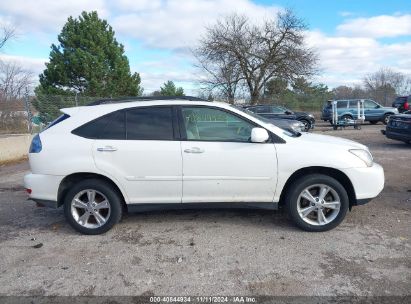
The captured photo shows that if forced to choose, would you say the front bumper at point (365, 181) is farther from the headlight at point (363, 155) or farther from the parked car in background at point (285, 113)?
the parked car in background at point (285, 113)

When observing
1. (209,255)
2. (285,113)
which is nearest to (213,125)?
(209,255)

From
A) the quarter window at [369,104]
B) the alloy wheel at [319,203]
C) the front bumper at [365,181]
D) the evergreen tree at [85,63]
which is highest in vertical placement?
the evergreen tree at [85,63]

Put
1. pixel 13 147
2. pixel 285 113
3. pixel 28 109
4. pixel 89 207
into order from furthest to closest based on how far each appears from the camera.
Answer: pixel 285 113 → pixel 28 109 → pixel 13 147 → pixel 89 207

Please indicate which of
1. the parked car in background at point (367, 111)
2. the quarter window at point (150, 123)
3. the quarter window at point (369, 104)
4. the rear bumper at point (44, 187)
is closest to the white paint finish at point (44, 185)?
the rear bumper at point (44, 187)

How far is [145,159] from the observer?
4227mm

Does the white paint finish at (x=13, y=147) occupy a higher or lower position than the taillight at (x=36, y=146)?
lower

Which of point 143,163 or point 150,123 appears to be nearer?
point 143,163

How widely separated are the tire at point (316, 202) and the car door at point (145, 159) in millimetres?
1442

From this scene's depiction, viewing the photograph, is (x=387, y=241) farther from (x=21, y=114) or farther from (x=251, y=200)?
(x=21, y=114)

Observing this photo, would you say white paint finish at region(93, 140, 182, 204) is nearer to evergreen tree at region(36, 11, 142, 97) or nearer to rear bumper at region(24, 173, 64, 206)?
rear bumper at region(24, 173, 64, 206)

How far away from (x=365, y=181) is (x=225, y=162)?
1.77 m

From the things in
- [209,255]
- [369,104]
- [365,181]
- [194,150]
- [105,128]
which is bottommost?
[209,255]

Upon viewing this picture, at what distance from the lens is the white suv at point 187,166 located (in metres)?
4.22

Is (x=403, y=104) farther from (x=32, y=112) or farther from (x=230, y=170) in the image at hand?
(x=230, y=170)
